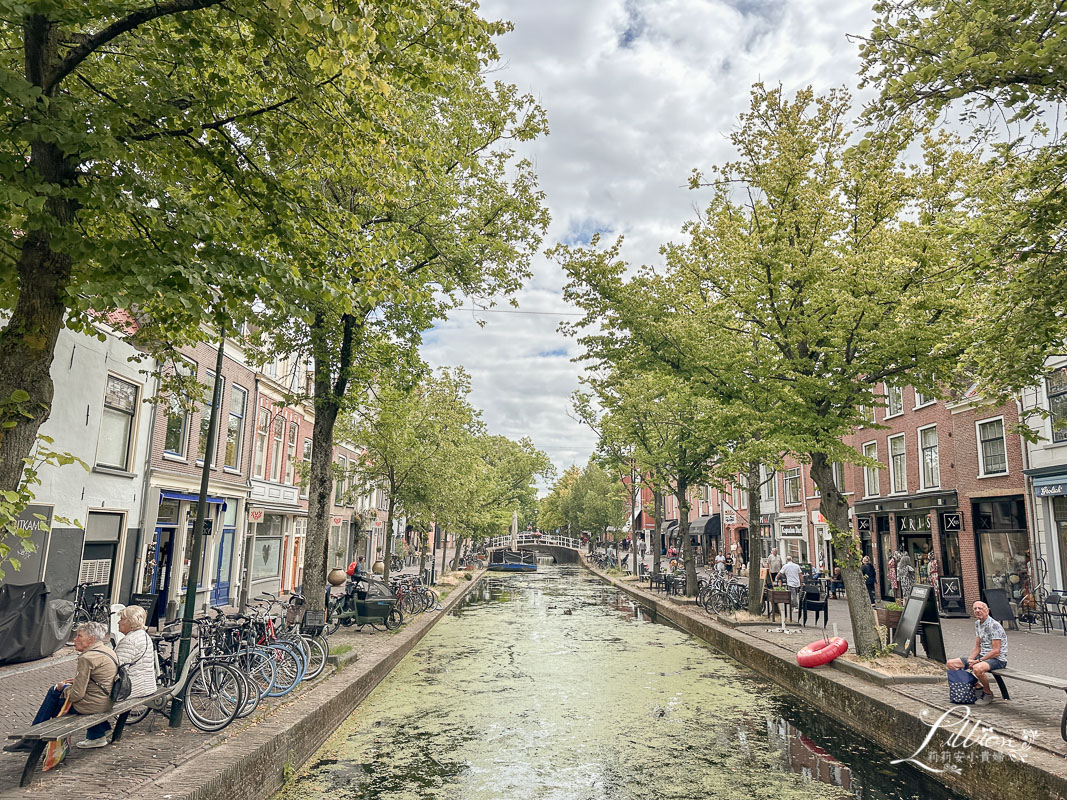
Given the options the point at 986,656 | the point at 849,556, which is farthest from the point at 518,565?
the point at 986,656

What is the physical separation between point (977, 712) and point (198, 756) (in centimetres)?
892

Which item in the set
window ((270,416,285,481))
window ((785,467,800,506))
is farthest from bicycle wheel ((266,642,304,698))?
window ((785,467,800,506))

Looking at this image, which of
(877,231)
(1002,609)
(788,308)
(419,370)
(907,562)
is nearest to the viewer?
(877,231)

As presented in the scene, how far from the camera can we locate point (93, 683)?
6508 millimetres

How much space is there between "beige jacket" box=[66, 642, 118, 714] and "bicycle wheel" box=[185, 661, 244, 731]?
124 cm

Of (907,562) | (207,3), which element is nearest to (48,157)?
(207,3)

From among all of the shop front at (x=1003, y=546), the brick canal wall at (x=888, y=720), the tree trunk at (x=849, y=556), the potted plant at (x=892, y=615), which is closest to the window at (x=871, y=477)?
the shop front at (x=1003, y=546)

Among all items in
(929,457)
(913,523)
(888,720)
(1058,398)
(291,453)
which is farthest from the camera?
(291,453)

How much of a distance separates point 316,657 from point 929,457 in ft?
71.4

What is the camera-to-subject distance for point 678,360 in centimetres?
1435

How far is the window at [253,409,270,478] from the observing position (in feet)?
81.8

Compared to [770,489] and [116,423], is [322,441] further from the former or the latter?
[770,489]

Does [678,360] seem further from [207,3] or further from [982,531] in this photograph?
[982,531]

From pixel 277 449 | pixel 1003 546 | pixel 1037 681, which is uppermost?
pixel 277 449
